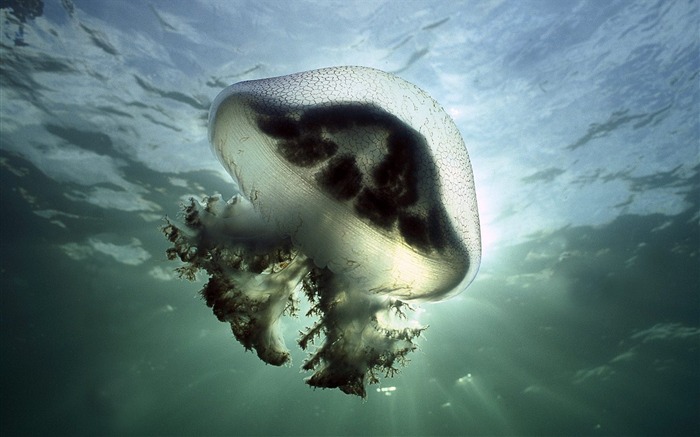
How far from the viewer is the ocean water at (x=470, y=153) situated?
7.06 meters

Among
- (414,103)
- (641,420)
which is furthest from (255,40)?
(641,420)

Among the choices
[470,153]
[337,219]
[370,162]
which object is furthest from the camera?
[470,153]

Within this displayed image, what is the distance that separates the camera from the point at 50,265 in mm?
15242

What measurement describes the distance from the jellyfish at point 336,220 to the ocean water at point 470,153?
0.59 m

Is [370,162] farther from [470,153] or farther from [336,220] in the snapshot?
[470,153]

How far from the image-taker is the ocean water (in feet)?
23.2

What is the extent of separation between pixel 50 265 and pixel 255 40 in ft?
45.5

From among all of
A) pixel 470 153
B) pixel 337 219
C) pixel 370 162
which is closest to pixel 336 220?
pixel 337 219

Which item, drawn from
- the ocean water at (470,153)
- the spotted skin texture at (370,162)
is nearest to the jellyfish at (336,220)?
the spotted skin texture at (370,162)

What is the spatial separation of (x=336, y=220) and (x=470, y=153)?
8499mm

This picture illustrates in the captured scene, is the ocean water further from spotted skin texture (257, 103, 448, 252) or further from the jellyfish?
spotted skin texture (257, 103, 448, 252)

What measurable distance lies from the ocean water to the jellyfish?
0.59m

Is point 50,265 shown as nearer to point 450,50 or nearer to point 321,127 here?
point 450,50

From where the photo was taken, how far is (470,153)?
31.0ft
